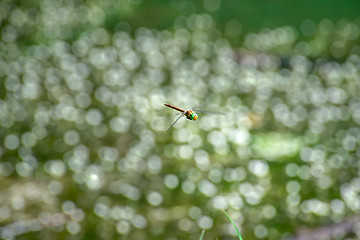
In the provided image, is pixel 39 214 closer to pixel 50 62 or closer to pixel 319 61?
→ pixel 50 62

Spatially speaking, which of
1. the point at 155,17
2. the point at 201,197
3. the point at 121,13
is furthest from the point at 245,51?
the point at 201,197

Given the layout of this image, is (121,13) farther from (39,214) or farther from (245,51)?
(39,214)

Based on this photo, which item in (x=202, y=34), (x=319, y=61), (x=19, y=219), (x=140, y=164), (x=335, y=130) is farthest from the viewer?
(x=202, y=34)

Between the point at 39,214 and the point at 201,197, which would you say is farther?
the point at 201,197

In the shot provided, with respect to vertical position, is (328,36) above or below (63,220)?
above

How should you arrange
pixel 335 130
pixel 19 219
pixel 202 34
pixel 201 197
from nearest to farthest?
pixel 19 219 → pixel 201 197 → pixel 335 130 → pixel 202 34

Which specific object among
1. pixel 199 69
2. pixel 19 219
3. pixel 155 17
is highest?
pixel 155 17
